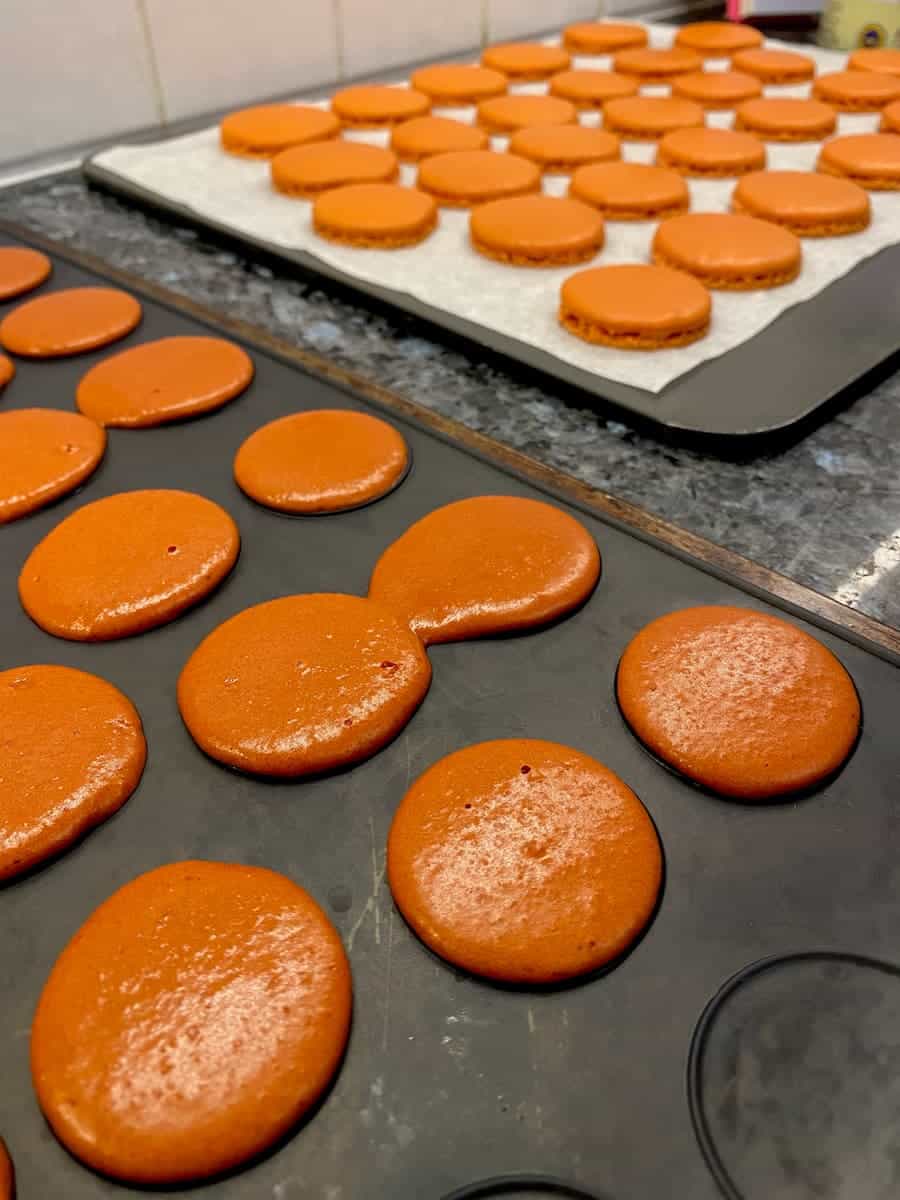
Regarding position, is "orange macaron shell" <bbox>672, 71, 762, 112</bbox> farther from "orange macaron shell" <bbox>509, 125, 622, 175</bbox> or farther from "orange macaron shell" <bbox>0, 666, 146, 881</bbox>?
"orange macaron shell" <bbox>0, 666, 146, 881</bbox>

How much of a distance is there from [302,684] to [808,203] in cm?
106

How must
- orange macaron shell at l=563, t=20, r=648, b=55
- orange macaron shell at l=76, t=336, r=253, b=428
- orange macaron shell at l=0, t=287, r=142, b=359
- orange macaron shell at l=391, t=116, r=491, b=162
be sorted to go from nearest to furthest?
orange macaron shell at l=76, t=336, r=253, b=428
orange macaron shell at l=0, t=287, r=142, b=359
orange macaron shell at l=391, t=116, r=491, b=162
orange macaron shell at l=563, t=20, r=648, b=55

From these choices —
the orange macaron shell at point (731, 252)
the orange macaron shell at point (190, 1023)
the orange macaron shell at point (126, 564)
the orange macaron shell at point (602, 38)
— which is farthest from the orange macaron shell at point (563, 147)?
the orange macaron shell at point (190, 1023)

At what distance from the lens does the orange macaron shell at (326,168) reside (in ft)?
4.66

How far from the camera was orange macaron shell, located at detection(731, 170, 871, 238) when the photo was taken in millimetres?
1296

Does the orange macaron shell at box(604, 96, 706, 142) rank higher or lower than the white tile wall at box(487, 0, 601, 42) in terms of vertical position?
lower

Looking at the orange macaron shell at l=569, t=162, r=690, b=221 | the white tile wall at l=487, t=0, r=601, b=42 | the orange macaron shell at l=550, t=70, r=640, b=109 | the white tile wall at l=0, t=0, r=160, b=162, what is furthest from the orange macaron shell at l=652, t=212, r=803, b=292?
the white tile wall at l=487, t=0, r=601, b=42

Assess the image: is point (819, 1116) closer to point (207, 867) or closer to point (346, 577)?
point (207, 867)

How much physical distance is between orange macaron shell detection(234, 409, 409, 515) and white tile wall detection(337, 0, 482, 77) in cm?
133

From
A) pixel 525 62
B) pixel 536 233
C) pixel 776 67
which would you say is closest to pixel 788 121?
pixel 776 67

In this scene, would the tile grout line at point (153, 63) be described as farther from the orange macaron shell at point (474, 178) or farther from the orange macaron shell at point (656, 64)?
the orange macaron shell at point (656, 64)

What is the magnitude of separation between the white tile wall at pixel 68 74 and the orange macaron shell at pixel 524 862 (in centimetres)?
142

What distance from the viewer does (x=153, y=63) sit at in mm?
1620

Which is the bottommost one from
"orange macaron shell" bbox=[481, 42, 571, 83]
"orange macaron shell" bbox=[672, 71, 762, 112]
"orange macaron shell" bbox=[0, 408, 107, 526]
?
"orange macaron shell" bbox=[0, 408, 107, 526]
